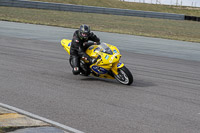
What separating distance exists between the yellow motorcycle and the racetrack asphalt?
0.21 meters

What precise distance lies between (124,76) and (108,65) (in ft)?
1.51

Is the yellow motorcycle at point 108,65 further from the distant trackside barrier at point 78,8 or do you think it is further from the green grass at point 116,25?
the distant trackside barrier at point 78,8

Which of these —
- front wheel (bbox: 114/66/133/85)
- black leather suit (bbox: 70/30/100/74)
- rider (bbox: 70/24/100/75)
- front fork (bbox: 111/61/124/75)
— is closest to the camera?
front wheel (bbox: 114/66/133/85)

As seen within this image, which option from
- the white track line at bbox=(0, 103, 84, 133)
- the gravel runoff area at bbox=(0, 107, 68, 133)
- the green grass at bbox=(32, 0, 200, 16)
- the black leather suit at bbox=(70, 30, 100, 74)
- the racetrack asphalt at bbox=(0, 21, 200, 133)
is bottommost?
the green grass at bbox=(32, 0, 200, 16)

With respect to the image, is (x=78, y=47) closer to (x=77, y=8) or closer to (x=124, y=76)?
(x=124, y=76)

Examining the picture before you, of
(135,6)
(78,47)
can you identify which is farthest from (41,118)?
(135,6)

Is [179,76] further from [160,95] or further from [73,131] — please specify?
[73,131]

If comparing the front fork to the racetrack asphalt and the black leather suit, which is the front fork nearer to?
the racetrack asphalt

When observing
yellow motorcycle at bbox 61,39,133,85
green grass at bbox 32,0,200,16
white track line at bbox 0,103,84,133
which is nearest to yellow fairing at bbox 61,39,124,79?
yellow motorcycle at bbox 61,39,133,85

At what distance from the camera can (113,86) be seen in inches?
353

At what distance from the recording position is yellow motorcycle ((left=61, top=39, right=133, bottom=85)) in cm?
898

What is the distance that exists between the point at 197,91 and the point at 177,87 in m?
0.54

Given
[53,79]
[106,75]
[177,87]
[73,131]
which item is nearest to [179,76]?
[177,87]

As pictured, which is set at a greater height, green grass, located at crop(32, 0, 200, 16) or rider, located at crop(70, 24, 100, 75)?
rider, located at crop(70, 24, 100, 75)
